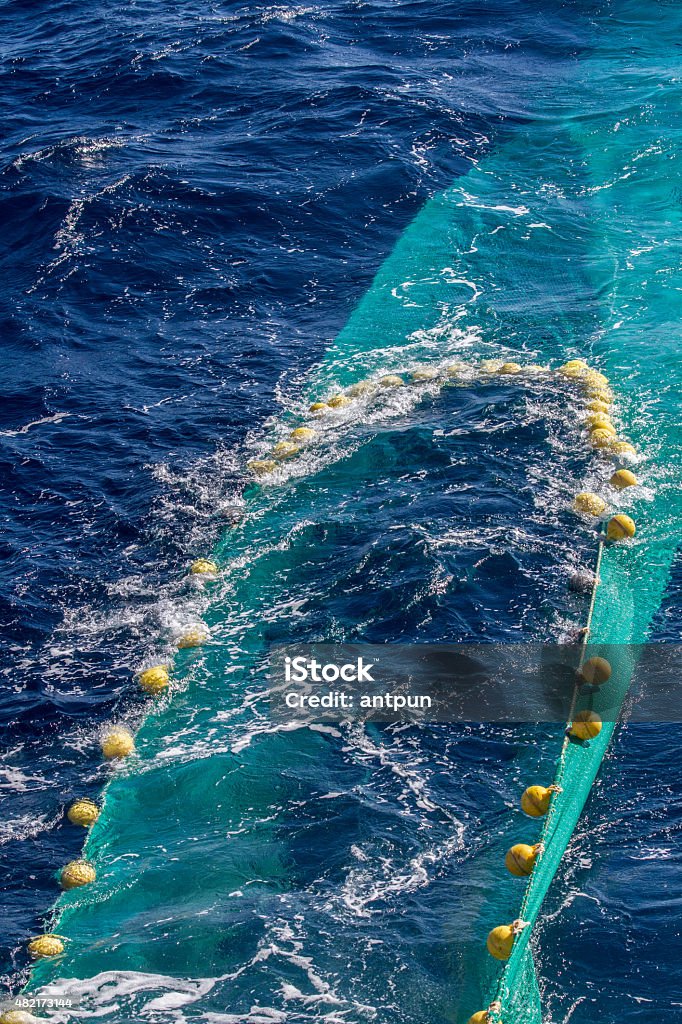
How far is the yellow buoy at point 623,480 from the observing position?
15805 mm

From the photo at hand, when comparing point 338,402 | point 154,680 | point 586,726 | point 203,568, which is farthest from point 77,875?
point 338,402

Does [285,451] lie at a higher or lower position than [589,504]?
higher

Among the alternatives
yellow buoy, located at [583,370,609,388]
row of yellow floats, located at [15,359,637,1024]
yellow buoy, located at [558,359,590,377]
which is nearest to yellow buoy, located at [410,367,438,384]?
row of yellow floats, located at [15,359,637,1024]

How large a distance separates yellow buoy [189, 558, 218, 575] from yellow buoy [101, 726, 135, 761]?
3.08 meters

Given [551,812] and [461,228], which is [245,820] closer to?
[551,812]

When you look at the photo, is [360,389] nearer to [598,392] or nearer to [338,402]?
[338,402]

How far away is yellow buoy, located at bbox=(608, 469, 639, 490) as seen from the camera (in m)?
15.8

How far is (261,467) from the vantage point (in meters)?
17.2

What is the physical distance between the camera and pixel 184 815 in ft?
39.2

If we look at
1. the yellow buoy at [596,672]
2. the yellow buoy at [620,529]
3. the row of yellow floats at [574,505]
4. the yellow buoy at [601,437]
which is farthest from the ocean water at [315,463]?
the yellow buoy at [596,672]

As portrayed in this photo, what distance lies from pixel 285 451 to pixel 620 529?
576 centimetres

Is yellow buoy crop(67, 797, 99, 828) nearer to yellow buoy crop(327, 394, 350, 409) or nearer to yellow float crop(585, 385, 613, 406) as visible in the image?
yellow buoy crop(327, 394, 350, 409)

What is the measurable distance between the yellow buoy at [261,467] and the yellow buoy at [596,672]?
21.6 feet

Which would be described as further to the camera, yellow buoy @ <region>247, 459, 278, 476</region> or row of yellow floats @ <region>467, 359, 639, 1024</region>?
yellow buoy @ <region>247, 459, 278, 476</region>
